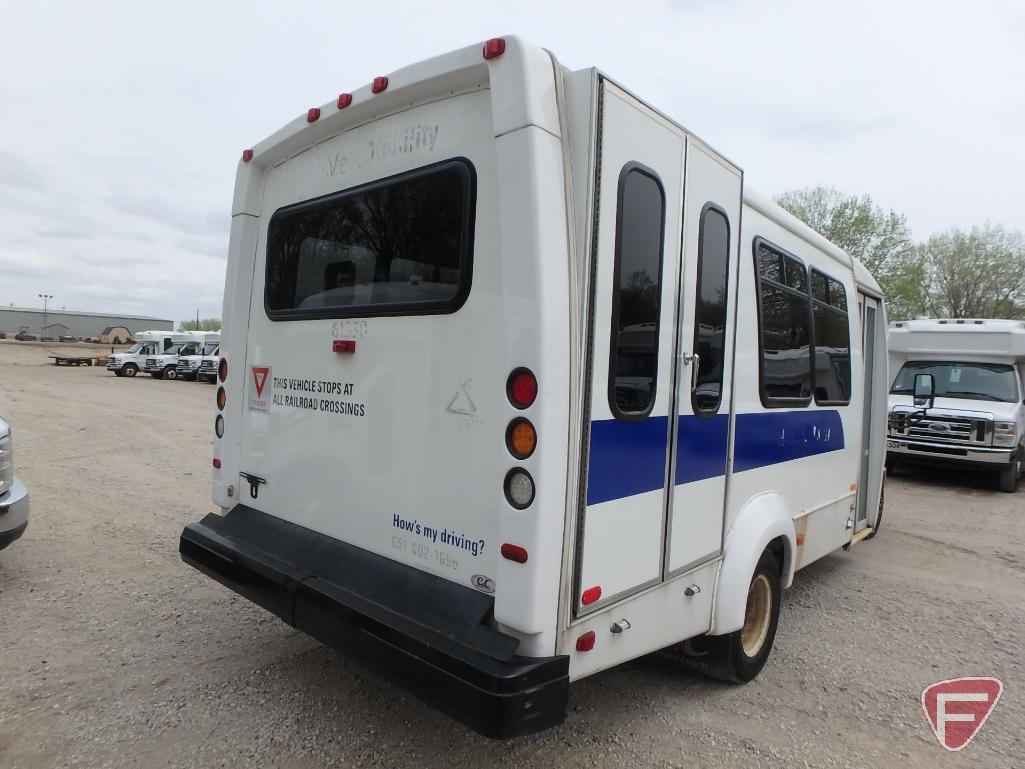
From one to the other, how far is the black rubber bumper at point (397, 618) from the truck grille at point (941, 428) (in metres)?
10.2

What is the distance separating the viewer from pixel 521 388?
2.35 meters

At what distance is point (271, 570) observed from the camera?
3.09 metres

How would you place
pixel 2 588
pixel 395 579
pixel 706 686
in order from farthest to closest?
pixel 2 588 < pixel 706 686 < pixel 395 579

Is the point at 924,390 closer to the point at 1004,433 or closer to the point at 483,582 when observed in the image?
the point at 1004,433

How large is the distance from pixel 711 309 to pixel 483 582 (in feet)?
5.47

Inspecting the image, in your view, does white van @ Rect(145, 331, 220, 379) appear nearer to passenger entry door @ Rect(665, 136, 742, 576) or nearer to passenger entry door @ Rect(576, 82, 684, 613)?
passenger entry door @ Rect(665, 136, 742, 576)

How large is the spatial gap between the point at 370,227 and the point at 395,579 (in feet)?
5.33

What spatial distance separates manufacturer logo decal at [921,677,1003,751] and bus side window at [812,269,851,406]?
186cm

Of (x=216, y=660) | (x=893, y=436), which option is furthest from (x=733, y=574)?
(x=893, y=436)

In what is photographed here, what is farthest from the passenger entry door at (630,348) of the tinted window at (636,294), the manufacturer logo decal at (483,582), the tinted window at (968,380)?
the tinted window at (968,380)

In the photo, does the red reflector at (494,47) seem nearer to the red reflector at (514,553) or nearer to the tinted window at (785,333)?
the red reflector at (514,553)

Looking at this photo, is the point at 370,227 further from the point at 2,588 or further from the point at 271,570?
the point at 2,588

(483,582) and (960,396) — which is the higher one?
(960,396)

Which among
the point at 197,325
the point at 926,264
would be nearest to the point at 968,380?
the point at 926,264
